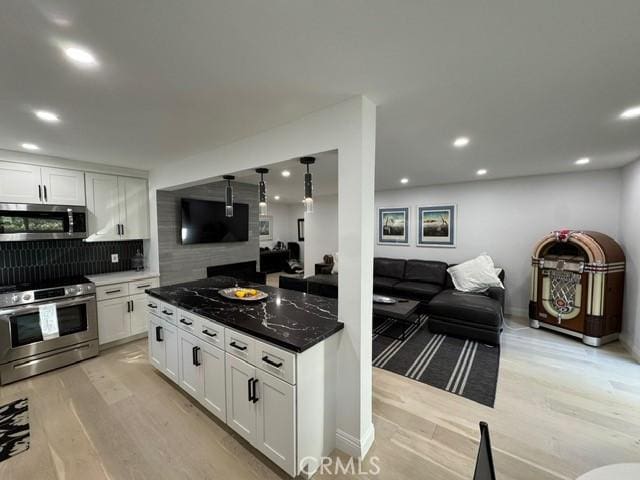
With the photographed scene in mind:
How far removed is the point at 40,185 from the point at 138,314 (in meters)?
1.90

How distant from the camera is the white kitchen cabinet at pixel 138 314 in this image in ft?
11.4

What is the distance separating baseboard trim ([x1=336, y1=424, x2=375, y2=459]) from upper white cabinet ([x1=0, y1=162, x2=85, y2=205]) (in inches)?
157

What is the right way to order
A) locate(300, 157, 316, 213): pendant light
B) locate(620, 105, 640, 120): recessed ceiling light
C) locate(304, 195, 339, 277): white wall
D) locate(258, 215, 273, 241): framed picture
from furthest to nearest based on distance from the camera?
locate(258, 215, 273, 241): framed picture < locate(304, 195, 339, 277): white wall < locate(300, 157, 316, 213): pendant light < locate(620, 105, 640, 120): recessed ceiling light

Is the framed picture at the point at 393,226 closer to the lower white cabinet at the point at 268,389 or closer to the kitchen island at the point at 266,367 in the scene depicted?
the kitchen island at the point at 266,367

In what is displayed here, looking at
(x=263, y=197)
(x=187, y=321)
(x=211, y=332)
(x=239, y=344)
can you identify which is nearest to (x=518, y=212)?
(x=263, y=197)

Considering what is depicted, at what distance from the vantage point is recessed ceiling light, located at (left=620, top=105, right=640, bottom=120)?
1878 millimetres

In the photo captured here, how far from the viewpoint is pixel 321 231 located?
713cm

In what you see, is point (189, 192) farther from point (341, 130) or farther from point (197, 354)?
point (341, 130)

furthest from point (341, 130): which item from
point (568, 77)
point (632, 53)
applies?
point (632, 53)

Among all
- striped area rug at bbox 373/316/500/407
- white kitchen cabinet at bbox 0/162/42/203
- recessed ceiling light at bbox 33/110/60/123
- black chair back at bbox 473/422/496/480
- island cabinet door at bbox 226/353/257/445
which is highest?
A: recessed ceiling light at bbox 33/110/60/123

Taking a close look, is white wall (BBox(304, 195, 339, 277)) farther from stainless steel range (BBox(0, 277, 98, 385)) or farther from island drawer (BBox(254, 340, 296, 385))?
island drawer (BBox(254, 340, 296, 385))

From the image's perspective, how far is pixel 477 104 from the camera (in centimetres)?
179

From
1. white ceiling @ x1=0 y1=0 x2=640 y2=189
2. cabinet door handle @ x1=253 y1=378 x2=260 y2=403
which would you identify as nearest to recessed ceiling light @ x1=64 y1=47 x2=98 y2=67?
white ceiling @ x1=0 y1=0 x2=640 y2=189

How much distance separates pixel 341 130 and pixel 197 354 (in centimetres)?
208
